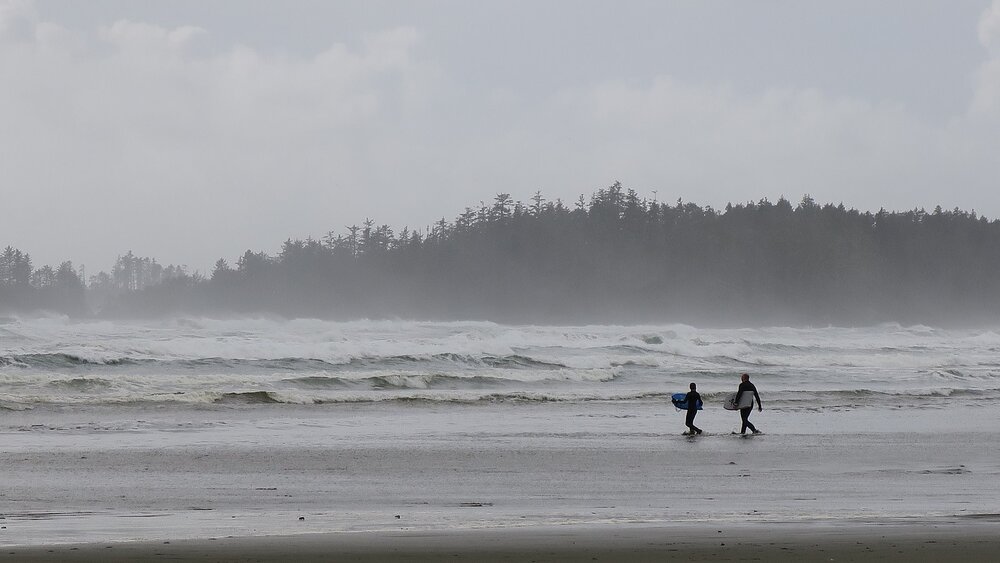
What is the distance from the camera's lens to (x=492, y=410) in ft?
71.6

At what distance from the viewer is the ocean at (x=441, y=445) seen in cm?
959

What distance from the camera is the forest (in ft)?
374

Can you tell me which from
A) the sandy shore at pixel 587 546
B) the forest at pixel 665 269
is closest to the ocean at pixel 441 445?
the sandy shore at pixel 587 546

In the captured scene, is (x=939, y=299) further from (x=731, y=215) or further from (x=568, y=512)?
(x=568, y=512)

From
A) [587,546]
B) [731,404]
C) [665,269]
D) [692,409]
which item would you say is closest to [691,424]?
[692,409]

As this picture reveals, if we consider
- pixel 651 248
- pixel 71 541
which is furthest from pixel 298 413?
pixel 651 248

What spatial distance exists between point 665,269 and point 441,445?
104869 millimetres

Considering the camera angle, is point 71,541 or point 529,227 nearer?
point 71,541

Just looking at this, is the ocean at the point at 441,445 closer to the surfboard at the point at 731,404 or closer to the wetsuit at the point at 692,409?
the wetsuit at the point at 692,409

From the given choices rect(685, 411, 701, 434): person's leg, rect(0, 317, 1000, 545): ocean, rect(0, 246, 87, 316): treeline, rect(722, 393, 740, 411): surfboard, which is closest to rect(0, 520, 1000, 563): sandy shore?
rect(0, 317, 1000, 545): ocean

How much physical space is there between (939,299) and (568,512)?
121944 mm

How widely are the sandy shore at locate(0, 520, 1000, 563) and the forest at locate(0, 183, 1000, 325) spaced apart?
101 meters

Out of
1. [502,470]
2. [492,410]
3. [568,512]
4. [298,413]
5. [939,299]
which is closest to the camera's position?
[568,512]

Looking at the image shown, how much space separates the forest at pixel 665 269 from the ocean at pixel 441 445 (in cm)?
7928
